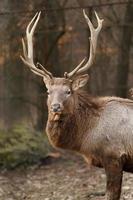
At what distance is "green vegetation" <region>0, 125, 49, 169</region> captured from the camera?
11695 millimetres

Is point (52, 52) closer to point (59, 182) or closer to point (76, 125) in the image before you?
point (59, 182)

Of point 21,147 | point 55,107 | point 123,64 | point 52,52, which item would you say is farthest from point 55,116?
point 123,64

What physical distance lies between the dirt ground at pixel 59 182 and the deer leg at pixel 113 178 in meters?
1.07

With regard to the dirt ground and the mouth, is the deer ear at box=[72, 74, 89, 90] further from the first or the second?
the dirt ground

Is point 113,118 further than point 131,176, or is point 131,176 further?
point 131,176

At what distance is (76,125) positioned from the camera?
8500mm

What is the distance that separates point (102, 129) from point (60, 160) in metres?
4.06

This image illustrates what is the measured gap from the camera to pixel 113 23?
13.7 m

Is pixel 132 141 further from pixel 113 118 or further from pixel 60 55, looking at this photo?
pixel 60 55

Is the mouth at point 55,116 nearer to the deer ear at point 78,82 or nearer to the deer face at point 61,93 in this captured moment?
the deer face at point 61,93

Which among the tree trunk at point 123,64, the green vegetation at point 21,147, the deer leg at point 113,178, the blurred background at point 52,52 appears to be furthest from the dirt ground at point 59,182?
the tree trunk at point 123,64

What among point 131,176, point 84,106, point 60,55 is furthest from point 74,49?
point 84,106

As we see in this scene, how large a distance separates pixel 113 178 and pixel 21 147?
403cm

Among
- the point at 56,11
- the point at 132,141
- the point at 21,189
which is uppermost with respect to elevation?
the point at 56,11
